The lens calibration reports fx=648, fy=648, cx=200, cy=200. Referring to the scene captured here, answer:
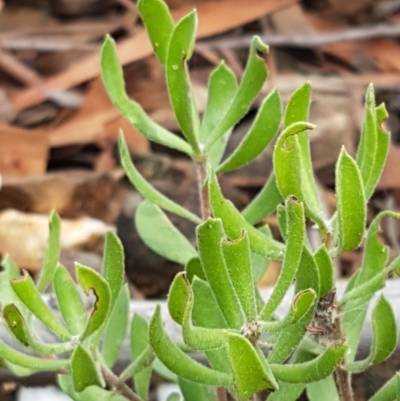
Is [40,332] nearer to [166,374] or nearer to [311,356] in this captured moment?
[166,374]

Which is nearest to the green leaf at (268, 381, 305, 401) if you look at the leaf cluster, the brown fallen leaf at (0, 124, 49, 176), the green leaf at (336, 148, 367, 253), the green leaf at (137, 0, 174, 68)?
the leaf cluster

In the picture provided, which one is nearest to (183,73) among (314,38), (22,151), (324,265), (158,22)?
(158,22)

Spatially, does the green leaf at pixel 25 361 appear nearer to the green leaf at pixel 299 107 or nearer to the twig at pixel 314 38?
the green leaf at pixel 299 107

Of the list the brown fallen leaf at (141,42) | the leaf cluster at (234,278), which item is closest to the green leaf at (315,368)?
the leaf cluster at (234,278)

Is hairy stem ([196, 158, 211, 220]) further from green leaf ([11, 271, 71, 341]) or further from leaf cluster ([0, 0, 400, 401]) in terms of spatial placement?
green leaf ([11, 271, 71, 341])

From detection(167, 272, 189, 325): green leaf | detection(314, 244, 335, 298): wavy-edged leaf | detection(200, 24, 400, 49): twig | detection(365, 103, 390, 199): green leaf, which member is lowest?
detection(200, 24, 400, 49): twig

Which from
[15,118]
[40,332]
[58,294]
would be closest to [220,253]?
[58,294]
